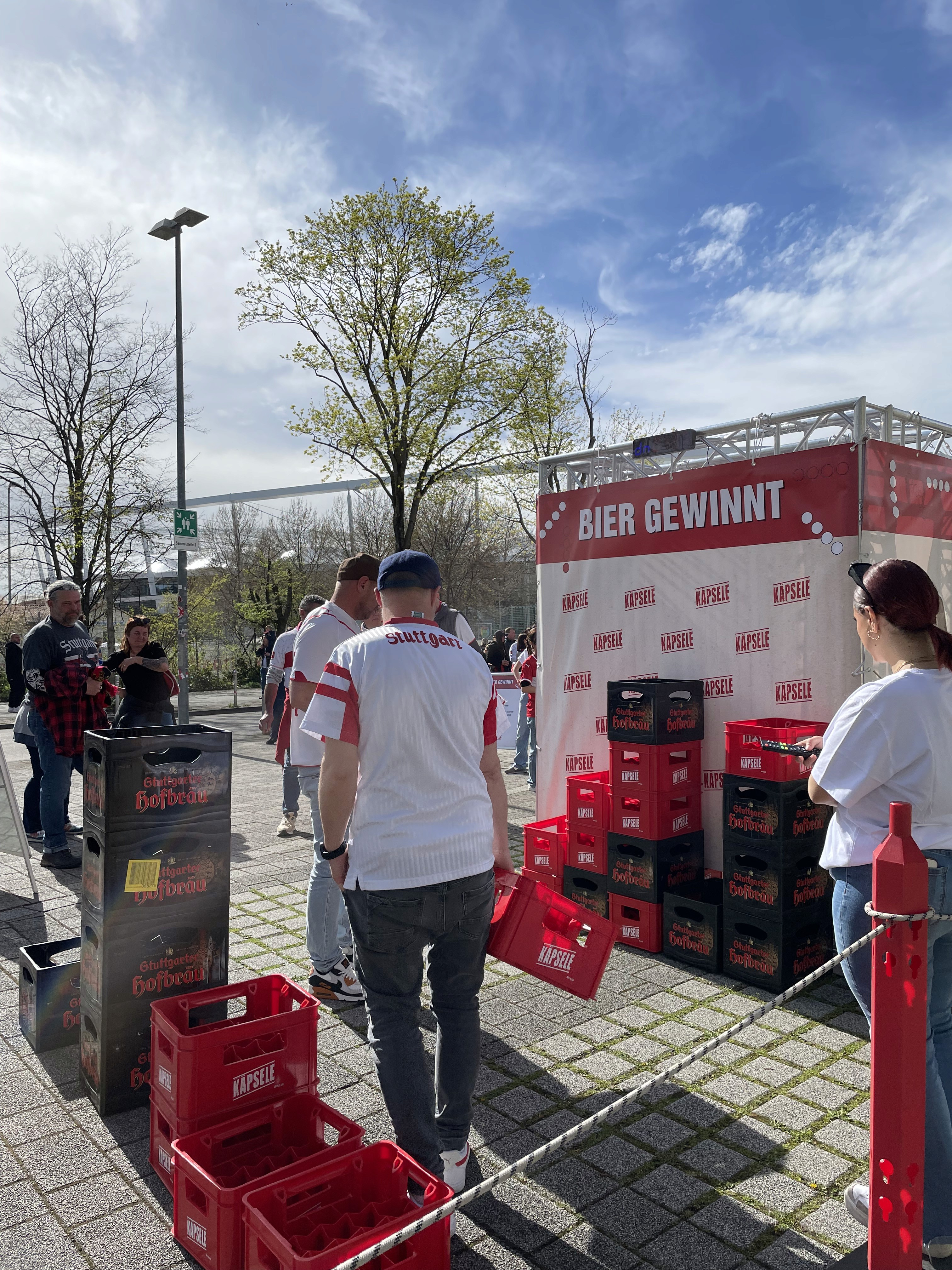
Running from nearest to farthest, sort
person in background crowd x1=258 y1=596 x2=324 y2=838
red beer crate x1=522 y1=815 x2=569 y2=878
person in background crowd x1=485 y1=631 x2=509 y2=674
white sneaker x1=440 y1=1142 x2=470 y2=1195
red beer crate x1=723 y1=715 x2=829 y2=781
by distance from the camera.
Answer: white sneaker x1=440 y1=1142 x2=470 y2=1195
red beer crate x1=723 y1=715 x2=829 y2=781
red beer crate x1=522 y1=815 x2=569 y2=878
person in background crowd x1=258 y1=596 x2=324 y2=838
person in background crowd x1=485 y1=631 x2=509 y2=674

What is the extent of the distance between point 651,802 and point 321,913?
207 centimetres

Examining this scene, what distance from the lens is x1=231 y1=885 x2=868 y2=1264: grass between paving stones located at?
291 centimetres

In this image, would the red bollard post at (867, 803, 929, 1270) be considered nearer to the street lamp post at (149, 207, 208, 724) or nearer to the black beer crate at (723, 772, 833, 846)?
the black beer crate at (723, 772, 833, 846)

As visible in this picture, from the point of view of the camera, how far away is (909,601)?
263cm

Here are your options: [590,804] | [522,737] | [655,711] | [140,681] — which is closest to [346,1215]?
[655,711]

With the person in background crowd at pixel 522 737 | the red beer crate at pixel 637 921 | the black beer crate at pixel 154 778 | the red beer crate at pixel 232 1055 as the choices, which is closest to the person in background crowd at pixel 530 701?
the person in background crowd at pixel 522 737

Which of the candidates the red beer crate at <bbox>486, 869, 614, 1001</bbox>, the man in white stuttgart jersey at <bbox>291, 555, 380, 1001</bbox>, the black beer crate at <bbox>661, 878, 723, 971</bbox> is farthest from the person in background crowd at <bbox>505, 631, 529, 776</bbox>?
the red beer crate at <bbox>486, 869, 614, 1001</bbox>

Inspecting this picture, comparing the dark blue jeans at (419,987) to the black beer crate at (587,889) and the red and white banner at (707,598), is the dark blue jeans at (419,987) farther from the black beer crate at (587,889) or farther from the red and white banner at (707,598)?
the red and white banner at (707,598)

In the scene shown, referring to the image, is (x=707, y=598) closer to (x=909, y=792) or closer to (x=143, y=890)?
(x=909, y=792)

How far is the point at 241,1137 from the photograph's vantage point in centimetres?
269

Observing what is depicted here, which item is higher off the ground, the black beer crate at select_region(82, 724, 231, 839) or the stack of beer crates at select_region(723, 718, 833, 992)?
the black beer crate at select_region(82, 724, 231, 839)

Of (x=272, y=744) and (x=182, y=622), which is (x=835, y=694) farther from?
(x=182, y=622)

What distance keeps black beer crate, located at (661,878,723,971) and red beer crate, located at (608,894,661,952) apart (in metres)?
0.04

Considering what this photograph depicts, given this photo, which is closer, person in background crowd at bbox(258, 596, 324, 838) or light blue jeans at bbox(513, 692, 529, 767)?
person in background crowd at bbox(258, 596, 324, 838)
